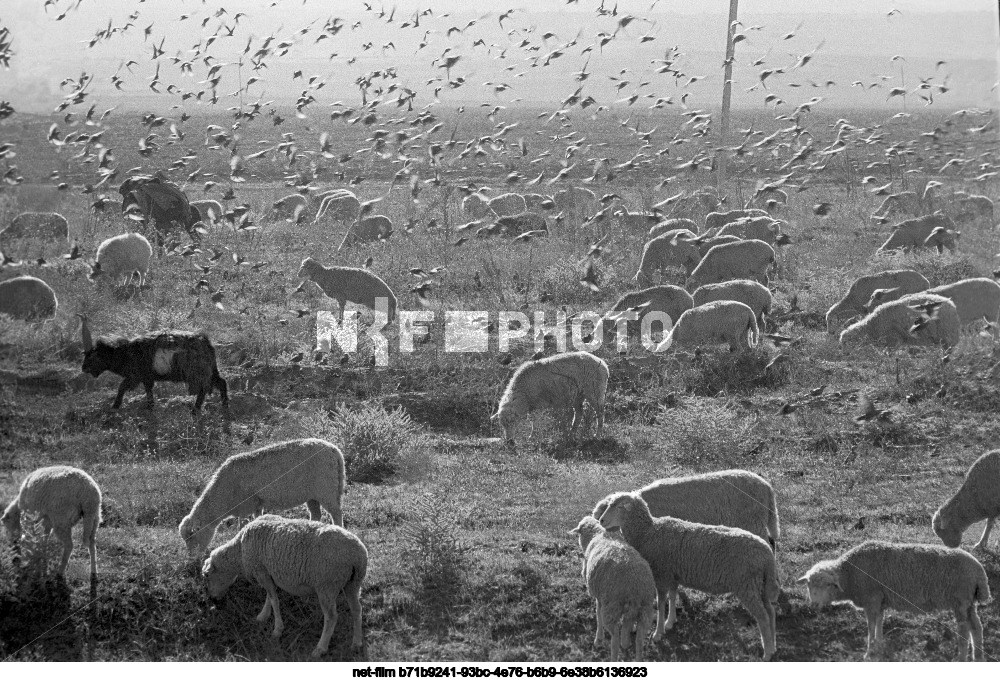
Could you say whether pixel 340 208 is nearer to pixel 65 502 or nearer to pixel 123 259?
pixel 123 259

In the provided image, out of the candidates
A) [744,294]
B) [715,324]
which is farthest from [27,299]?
[744,294]

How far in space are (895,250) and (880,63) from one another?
148 metres

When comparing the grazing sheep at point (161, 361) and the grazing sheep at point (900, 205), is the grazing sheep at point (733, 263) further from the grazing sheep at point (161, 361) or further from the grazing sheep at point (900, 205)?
the grazing sheep at point (900, 205)

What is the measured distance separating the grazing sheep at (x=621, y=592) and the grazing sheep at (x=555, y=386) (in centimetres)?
543

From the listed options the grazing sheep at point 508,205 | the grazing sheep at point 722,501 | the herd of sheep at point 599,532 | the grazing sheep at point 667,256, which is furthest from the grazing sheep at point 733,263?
the grazing sheep at point 722,501

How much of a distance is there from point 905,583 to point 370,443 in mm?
6294

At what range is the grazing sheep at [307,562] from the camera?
8.12 m

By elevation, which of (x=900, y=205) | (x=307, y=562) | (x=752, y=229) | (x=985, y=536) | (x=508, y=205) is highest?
(x=900, y=205)

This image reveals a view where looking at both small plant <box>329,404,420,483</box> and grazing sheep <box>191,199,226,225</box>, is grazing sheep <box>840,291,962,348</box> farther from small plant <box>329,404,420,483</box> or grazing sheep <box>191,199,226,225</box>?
grazing sheep <box>191,199,226,225</box>

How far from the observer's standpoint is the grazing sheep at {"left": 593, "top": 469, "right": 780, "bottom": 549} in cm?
934

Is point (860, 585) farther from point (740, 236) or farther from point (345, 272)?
point (740, 236)

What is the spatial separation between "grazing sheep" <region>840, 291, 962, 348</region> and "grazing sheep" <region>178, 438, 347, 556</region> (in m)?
9.30

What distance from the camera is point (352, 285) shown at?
18406 mm

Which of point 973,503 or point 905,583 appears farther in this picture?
point 973,503
